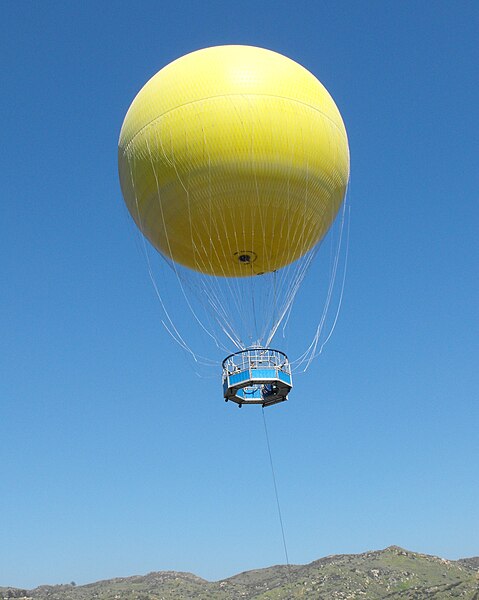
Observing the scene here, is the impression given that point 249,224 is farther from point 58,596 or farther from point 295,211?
point 58,596

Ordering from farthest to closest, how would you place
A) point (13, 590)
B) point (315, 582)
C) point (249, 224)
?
point (13, 590) → point (315, 582) → point (249, 224)

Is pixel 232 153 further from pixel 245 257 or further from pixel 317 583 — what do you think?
pixel 317 583

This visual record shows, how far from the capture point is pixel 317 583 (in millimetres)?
139250

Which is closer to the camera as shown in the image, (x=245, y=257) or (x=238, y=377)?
(x=238, y=377)

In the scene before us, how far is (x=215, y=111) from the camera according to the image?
2328cm

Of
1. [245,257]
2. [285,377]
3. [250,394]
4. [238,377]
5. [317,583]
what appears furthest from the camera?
[317,583]

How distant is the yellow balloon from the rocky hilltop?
339 ft

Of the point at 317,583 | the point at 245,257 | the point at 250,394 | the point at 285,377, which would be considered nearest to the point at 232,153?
the point at 245,257

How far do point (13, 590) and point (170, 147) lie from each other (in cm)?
14846

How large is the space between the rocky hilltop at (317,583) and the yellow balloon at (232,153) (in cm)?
10344

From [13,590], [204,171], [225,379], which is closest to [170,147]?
[204,171]

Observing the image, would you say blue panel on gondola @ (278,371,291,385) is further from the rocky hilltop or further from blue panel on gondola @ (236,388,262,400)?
the rocky hilltop

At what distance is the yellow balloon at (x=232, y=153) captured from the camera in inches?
922

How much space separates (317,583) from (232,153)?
13039cm
